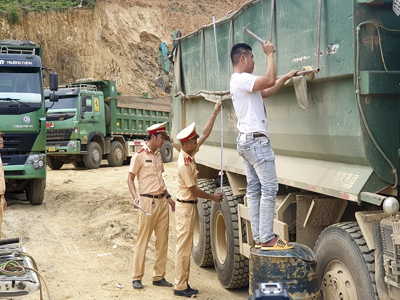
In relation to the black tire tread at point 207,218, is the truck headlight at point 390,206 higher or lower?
higher

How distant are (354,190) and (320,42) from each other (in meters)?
1.17

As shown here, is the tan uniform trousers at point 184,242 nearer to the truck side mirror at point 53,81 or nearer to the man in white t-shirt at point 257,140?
the man in white t-shirt at point 257,140

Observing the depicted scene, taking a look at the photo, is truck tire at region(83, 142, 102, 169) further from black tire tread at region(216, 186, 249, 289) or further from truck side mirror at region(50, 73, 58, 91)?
black tire tread at region(216, 186, 249, 289)

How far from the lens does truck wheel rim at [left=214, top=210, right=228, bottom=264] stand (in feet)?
21.6

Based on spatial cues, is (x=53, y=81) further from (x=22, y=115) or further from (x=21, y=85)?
(x=22, y=115)

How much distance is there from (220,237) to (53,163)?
13.1 metres

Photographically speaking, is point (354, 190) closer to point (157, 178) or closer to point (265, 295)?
point (265, 295)

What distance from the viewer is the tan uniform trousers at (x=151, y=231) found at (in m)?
6.12

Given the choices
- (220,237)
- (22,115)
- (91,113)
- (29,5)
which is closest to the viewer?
(220,237)

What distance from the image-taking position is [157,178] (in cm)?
621

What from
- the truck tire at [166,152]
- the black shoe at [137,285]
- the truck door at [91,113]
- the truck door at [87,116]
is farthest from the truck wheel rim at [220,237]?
the truck tire at [166,152]

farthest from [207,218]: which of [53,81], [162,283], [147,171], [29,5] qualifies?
[29,5]

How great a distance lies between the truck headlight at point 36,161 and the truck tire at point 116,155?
A: 8.36 m

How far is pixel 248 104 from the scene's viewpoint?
4270mm
